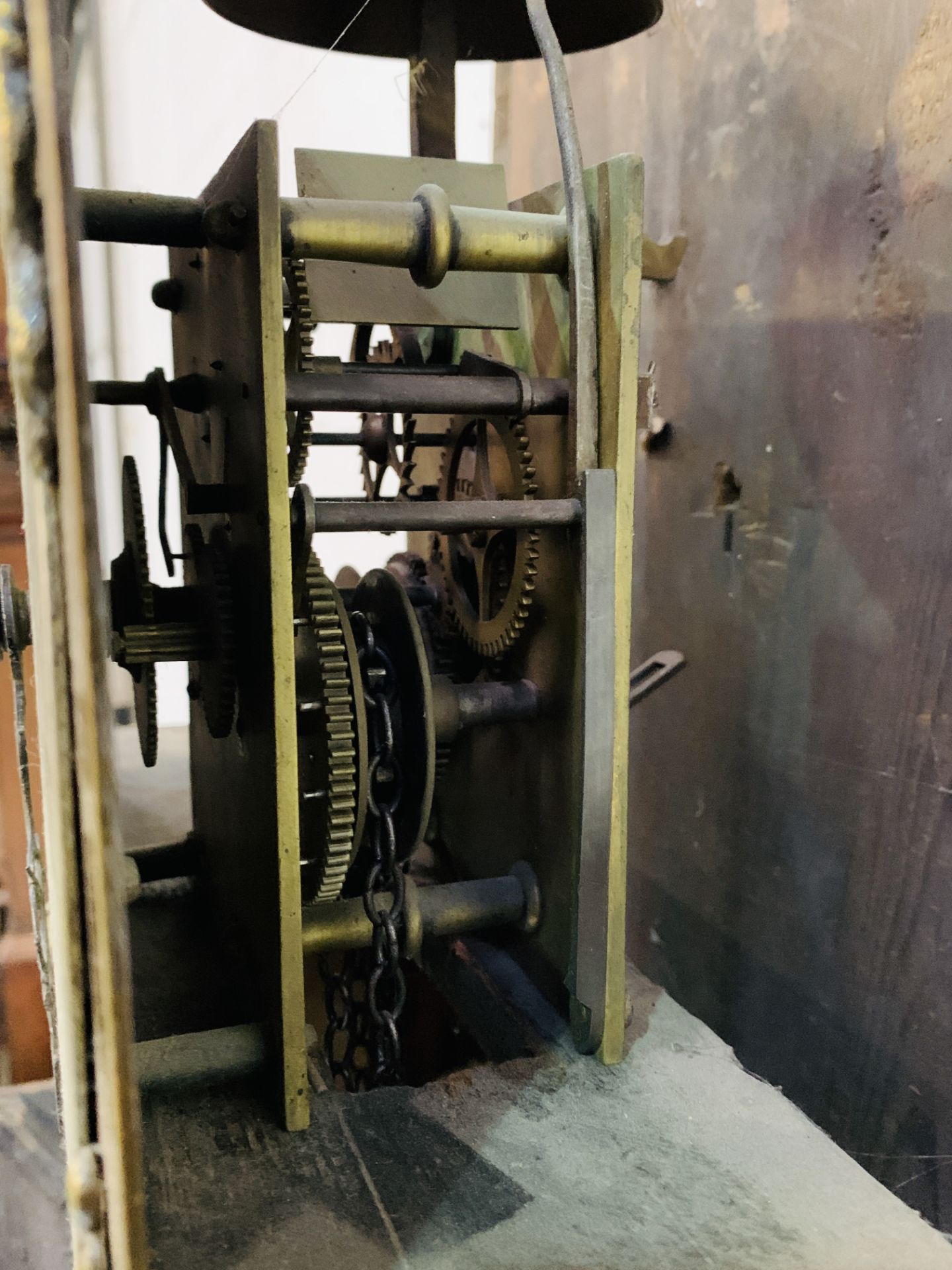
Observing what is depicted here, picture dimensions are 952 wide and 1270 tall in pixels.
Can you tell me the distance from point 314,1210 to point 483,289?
3.34ft

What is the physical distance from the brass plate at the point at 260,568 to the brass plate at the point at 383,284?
0.16 m

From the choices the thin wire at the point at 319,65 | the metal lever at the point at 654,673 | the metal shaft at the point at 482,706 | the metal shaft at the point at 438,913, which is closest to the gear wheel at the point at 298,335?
the metal shaft at the point at 482,706

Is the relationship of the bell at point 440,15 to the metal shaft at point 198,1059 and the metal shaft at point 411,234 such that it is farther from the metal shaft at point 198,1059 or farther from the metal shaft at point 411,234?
the metal shaft at point 198,1059

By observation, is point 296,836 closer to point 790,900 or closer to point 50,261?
point 50,261

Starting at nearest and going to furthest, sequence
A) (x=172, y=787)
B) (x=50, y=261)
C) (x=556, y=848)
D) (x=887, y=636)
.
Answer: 1. (x=50, y=261)
2. (x=556, y=848)
3. (x=887, y=636)
4. (x=172, y=787)

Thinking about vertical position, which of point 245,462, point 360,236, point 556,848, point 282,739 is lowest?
point 556,848

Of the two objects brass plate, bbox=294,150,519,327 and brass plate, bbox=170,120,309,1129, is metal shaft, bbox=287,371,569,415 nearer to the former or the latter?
brass plate, bbox=170,120,309,1129

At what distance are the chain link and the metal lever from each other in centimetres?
54

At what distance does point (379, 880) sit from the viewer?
44.2 inches

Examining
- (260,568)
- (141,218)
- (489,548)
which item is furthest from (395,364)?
(260,568)

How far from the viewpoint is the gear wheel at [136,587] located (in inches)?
44.9

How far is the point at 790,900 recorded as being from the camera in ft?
5.46

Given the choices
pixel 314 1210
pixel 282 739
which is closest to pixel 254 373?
pixel 282 739

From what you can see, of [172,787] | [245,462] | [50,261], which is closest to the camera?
[50,261]
